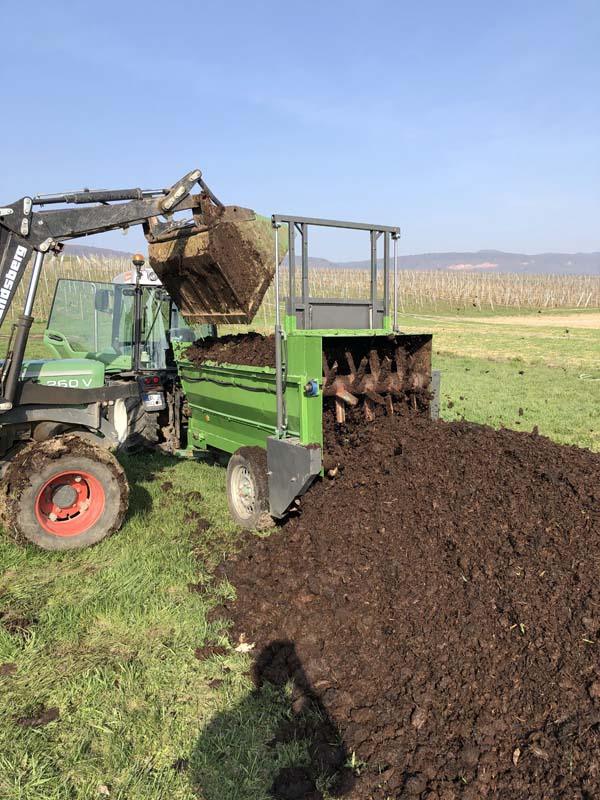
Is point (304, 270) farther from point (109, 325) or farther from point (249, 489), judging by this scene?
point (109, 325)

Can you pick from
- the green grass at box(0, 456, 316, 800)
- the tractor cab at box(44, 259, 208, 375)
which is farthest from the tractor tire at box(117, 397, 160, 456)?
the green grass at box(0, 456, 316, 800)

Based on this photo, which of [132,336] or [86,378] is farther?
[132,336]

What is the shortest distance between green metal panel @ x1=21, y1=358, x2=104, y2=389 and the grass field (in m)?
1.37

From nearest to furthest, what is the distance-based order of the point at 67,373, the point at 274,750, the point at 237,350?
1. the point at 274,750
2. the point at 67,373
3. the point at 237,350

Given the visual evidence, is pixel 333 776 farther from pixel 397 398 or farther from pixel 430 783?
pixel 397 398

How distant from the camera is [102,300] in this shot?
25.1ft

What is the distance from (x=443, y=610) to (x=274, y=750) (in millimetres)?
1229

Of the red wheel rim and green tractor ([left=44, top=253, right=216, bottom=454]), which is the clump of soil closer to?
green tractor ([left=44, top=253, right=216, bottom=454])

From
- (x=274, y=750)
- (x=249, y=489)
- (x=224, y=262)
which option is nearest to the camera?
(x=274, y=750)

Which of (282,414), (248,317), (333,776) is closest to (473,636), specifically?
(333,776)

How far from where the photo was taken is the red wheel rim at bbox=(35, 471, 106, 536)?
16.6 ft

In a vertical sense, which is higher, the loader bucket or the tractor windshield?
the loader bucket

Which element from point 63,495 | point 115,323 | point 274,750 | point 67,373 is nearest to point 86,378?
Answer: point 67,373

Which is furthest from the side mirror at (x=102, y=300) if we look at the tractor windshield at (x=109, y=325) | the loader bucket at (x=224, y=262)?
the loader bucket at (x=224, y=262)
